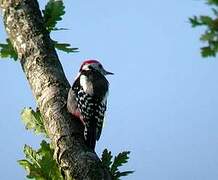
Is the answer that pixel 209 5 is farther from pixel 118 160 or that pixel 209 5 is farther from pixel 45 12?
pixel 45 12

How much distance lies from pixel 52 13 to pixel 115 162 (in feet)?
5.60

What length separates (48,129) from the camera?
134 inches

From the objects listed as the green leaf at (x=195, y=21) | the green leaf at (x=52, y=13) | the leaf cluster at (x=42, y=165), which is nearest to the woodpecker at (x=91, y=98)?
the leaf cluster at (x=42, y=165)

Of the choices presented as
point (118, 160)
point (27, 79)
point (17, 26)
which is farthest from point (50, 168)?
point (17, 26)

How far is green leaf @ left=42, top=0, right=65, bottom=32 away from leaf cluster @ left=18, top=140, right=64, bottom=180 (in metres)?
1.38

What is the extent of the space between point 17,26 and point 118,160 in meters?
1.50

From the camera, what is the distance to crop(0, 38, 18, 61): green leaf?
4473mm

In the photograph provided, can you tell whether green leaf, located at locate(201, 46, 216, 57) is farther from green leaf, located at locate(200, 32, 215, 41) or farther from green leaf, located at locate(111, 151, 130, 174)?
green leaf, located at locate(111, 151, 130, 174)

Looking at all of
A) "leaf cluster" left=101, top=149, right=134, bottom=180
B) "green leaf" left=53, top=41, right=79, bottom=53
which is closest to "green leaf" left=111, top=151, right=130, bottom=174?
"leaf cluster" left=101, top=149, right=134, bottom=180

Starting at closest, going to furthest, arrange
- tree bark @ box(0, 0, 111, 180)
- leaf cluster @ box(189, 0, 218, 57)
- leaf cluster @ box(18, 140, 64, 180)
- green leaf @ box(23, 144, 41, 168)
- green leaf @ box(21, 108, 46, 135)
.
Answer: leaf cluster @ box(189, 0, 218, 57) < tree bark @ box(0, 0, 111, 180) < leaf cluster @ box(18, 140, 64, 180) < green leaf @ box(23, 144, 41, 168) < green leaf @ box(21, 108, 46, 135)

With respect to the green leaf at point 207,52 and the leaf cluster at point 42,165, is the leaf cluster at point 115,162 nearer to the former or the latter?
the leaf cluster at point 42,165

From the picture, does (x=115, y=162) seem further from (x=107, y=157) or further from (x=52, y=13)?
(x=52, y=13)

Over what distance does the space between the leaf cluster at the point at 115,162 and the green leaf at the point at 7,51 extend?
1.60 m

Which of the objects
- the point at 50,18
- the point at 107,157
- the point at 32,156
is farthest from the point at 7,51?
the point at 107,157
